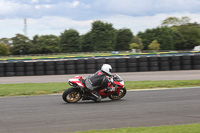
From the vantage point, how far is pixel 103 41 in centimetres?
9075

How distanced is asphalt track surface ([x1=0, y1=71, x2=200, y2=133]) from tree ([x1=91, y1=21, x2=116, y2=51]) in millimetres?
80211

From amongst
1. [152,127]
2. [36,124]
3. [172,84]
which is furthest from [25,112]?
[172,84]

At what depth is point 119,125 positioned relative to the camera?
6.19 meters

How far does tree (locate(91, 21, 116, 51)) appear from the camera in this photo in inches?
3546

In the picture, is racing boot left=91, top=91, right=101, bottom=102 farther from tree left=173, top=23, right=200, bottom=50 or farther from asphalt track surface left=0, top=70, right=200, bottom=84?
tree left=173, top=23, right=200, bottom=50

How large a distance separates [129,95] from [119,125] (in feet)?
13.7

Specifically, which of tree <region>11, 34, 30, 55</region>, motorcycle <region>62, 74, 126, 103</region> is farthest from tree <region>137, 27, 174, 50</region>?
motorcycle <region>62, 74, 126, 103</region>

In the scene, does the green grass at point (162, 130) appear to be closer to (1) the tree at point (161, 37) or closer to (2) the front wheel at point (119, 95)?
(2) the front wheel at point (119, 95)

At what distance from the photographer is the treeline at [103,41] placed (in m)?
87.7

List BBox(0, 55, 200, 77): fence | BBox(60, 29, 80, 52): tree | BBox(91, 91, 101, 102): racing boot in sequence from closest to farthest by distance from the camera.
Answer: BBox(91, 91, 101, 102): racing boot → BBox(0, 55, 200, 77): fence → BBox(60, 29, 80, 52): tree

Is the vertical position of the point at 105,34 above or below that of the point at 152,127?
above

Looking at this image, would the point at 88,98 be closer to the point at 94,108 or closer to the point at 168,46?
the point at 94,108

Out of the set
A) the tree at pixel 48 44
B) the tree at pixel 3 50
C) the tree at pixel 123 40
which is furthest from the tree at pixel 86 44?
the tree at pixel 3 50

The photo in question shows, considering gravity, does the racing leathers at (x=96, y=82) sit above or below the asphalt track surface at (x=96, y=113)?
above
